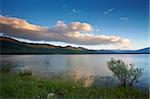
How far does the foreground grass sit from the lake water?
0.22m

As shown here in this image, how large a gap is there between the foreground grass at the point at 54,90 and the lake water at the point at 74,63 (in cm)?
22

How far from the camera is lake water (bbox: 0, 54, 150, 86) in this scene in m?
6.76

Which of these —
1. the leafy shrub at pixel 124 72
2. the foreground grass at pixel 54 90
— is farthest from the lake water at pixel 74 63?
the foreground grass at pixel 54 90

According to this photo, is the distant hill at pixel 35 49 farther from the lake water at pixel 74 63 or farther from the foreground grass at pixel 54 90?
the foreground grass at pixel 54 90

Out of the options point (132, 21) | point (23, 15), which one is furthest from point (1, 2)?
point (132, 21)

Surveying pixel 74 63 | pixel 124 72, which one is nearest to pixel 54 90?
pixel 74 63

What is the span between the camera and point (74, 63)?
271 inches

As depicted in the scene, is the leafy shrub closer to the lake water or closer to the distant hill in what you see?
the lake water

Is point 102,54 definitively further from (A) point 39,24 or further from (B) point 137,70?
(A) point 39,24

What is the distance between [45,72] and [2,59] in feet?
3.20

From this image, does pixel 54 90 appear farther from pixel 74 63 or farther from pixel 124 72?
pixel 124 72

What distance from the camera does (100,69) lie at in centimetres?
683

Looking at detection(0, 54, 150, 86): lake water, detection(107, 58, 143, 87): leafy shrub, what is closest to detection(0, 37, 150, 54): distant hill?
detection(0, 54, 150, 86): lake water

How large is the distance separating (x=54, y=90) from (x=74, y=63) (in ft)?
2.29
